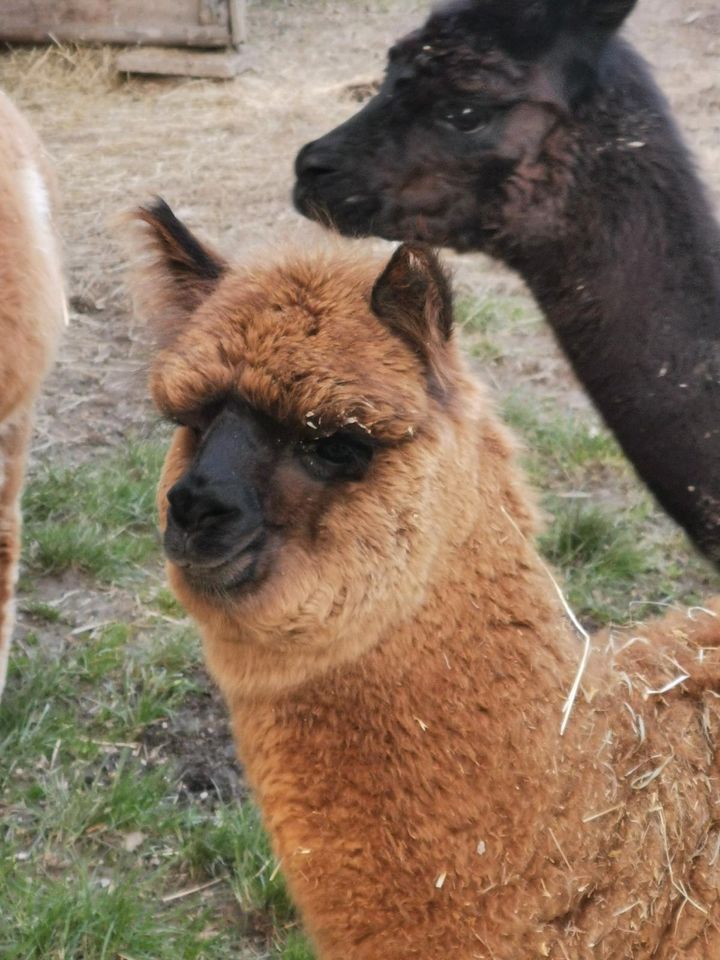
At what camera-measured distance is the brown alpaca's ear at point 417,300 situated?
2.11 metres

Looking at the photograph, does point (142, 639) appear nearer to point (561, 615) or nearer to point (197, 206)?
point (561, 615)

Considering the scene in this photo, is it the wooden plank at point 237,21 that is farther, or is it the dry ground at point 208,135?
the wooden plank at point 237,21

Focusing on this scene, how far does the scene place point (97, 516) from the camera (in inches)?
189

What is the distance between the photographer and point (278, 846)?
7.18 feet

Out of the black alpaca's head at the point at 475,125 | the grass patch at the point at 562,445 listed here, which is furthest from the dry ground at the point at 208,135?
the black alpaca's head at the point at 475,125

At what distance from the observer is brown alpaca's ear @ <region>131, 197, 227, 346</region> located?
2.37m

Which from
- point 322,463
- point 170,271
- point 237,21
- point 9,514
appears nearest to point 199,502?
point 322,463

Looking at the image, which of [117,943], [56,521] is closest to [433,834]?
[117,943]

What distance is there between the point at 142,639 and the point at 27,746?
603 mm

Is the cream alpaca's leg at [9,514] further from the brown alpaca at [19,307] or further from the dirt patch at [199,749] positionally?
the dirt patch at [199,749]

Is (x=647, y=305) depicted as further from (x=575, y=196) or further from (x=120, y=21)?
(x=120, y=21)

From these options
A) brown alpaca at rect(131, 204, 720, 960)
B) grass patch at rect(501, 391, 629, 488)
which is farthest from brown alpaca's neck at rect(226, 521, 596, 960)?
grass patch at rect(501, 391, 629, 488)

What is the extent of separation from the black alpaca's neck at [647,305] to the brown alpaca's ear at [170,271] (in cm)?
148

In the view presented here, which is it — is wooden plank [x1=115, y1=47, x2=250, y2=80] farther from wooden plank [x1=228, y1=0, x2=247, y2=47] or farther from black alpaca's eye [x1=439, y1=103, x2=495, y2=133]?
black alpaca's eye [x1=439, y1=103, x2=495, y2=133]
